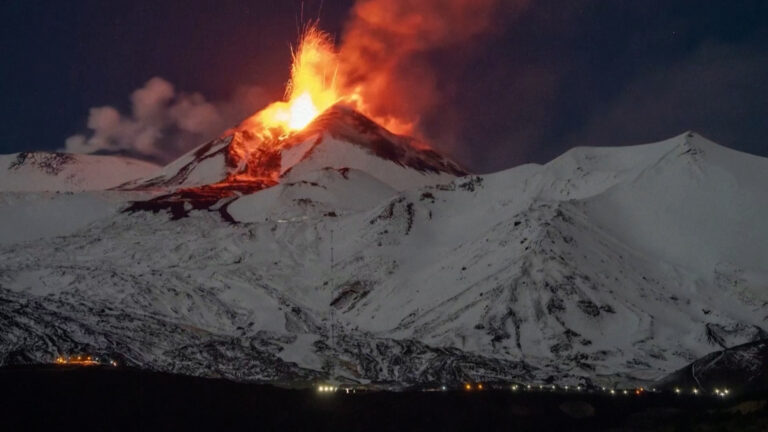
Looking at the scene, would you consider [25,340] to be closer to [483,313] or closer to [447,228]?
[483,313]

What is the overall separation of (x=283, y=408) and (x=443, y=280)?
81.0 meters

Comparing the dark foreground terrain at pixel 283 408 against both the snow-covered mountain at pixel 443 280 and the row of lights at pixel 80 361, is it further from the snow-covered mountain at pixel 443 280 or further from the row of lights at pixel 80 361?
the snow-covered mountain at pixel 443 280

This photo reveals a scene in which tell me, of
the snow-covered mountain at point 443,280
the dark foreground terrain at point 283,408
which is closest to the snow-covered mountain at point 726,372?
the snow-covered mountain at point 443,280

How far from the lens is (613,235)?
13450 cm

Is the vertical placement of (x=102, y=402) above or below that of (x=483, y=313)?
below

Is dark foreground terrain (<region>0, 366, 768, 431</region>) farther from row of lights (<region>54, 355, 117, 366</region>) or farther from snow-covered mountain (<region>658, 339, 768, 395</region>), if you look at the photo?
snow-covered mountain (<region>658, 339, 768, 395</region>)

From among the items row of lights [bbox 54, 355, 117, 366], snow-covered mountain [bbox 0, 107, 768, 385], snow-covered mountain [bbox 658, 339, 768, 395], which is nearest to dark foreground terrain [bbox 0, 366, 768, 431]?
row of lights [bbox 54, 355, 117, 366]

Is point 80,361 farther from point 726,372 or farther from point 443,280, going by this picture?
point 443,280

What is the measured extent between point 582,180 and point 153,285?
7699 cm

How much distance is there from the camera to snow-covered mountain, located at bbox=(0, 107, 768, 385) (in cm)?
10581

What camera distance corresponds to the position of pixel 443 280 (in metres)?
130

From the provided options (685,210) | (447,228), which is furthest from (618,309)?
(447,228)

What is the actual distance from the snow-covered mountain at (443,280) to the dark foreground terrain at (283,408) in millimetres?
44976

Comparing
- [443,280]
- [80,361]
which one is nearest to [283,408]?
[80,361]
